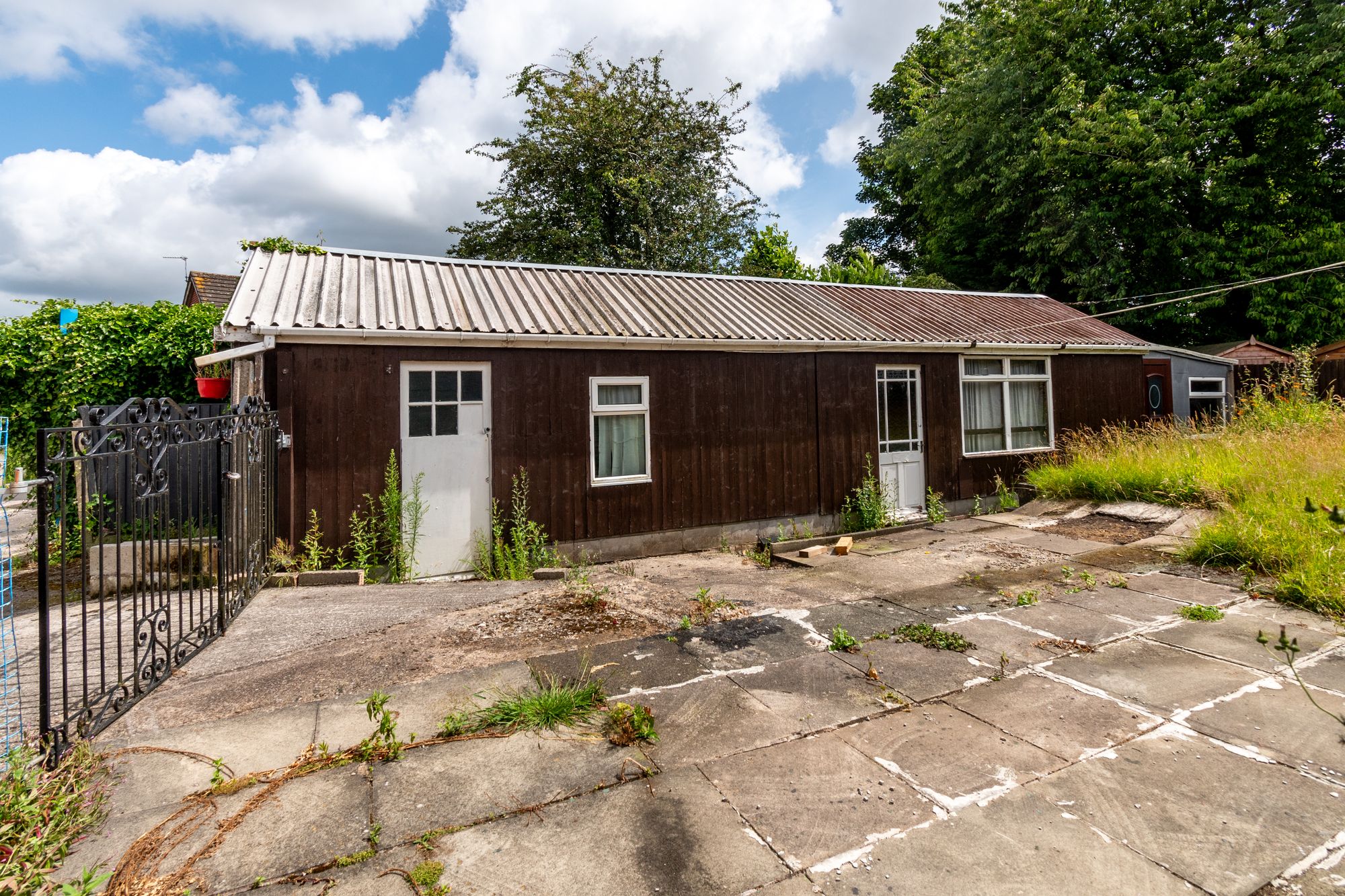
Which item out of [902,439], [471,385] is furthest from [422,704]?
[902,439]

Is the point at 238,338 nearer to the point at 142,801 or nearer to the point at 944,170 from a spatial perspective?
the point at 142,801

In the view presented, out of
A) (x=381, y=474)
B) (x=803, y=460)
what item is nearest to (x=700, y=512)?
(x=803, y=460)

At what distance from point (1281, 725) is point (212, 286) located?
23473mm

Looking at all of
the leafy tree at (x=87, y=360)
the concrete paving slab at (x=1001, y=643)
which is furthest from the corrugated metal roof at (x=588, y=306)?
the concrete paving slab at (x=1001, y=643)

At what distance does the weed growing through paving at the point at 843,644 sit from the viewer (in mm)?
4566

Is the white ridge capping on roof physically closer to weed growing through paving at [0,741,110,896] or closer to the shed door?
the shed door

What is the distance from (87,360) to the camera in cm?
946

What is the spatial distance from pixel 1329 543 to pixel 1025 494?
5256 millimetres

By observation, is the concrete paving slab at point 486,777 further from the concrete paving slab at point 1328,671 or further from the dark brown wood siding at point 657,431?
the dark brown wood siding at point 657,431

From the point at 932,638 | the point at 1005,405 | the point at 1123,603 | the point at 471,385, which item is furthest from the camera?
the point at 1005,405

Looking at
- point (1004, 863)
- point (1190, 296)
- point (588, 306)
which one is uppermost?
point (1190, 296)

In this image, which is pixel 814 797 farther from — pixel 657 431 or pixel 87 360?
pixel 87 360

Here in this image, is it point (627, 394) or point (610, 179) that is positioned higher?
point (610, 179)

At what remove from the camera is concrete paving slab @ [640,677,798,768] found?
319 cm
